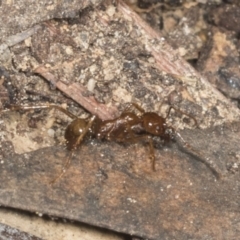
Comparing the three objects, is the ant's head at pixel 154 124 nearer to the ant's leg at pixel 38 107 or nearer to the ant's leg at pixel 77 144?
the ant's leg at pixel 77 144

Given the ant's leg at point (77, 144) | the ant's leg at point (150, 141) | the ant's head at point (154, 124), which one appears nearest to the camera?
the ant's leg at point (77, 144)

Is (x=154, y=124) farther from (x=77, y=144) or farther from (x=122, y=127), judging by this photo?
(x=77, y=144)

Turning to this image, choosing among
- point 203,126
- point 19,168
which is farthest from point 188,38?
point 19,168

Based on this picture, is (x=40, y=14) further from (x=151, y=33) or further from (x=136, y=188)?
(x=136, y=188)

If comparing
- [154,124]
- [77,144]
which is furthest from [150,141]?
[77,144]

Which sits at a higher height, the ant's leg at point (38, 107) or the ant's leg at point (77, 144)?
the ant's leg at point (38, 107)

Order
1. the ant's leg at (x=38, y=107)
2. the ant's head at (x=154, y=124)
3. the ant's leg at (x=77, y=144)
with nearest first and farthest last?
the ant's leg at (x=77, y=144), the ant's leg at (x=38, y=107), the ant's head at (x=154, y=124)

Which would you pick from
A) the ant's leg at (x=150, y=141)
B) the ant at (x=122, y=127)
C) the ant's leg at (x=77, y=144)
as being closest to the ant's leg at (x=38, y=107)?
the ant at (x=122, y=127)

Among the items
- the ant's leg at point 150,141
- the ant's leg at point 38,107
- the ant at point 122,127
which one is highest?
the ant's leg at point 38,107

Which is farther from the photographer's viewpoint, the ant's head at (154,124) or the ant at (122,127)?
the ant's head at (154,124)

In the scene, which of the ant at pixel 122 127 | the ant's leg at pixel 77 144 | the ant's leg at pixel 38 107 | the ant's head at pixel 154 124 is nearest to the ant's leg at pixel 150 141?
the ant at pixel 122 127
